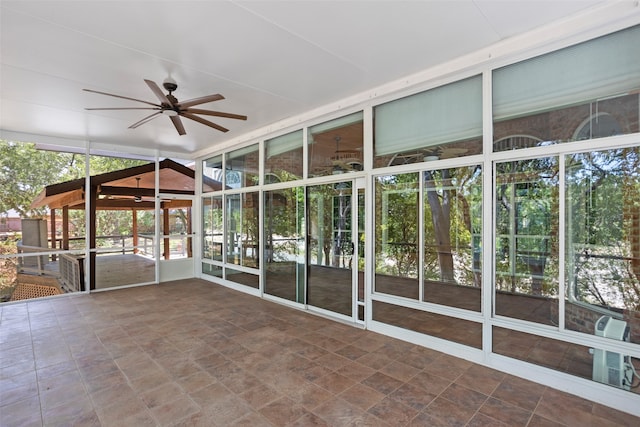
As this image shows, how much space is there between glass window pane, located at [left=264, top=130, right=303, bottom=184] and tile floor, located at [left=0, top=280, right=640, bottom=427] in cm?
236

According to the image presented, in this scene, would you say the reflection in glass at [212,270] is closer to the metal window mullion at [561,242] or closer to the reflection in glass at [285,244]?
the reflection in glass at [285,244]

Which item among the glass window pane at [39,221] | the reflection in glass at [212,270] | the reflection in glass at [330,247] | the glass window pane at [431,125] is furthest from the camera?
the reflection in glass at [212,270]

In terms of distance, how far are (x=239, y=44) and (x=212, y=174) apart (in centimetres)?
485

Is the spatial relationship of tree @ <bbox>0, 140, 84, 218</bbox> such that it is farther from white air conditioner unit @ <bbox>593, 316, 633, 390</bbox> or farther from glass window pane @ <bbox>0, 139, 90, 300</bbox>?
white air conditioner unit @ <bbox>593, 316, 633, 390</bbox>

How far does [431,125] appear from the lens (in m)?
3.59

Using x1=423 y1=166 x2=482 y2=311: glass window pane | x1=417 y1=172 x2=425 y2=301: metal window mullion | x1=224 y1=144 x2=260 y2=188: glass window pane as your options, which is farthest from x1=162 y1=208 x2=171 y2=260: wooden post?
x1=423 y1=166 x2=482 y2=311: glass window pane

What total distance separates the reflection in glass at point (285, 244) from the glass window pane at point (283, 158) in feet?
0.82

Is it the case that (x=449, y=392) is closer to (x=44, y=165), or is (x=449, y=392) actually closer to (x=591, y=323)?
(x=591, y=323)

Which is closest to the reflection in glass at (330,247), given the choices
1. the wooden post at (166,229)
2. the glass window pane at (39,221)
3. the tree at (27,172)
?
the wooden post at (166,229)

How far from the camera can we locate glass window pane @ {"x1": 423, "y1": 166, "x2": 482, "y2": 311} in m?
3.60

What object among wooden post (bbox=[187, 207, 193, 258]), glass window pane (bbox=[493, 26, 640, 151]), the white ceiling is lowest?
wooden post (bbox=[187, 207, 193, 258])

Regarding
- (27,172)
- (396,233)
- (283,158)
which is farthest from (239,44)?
(27,172)

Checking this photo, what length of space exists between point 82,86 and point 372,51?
11.2ft

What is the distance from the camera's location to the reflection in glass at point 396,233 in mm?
3957
